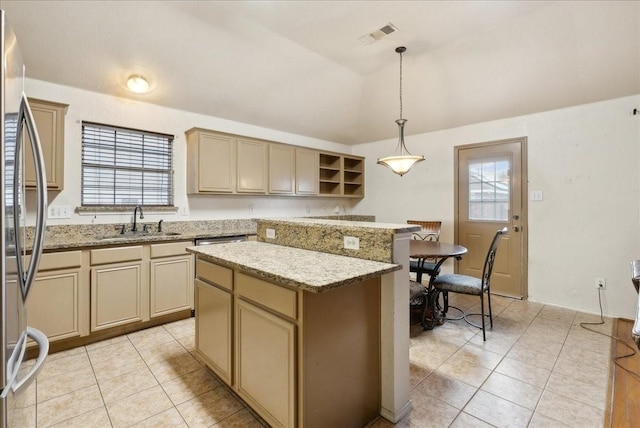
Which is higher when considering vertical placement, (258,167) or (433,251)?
(258,167)

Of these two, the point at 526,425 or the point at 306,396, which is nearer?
the point at 306,396

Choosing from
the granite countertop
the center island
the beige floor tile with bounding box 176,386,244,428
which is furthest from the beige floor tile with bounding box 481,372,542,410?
the beige floor tile with bounding box 176,386,244,428

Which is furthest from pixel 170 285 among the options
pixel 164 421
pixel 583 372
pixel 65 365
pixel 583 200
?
pixel 583 200

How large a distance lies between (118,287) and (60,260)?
1.64 ft

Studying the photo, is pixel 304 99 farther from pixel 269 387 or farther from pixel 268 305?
pixel 269 387

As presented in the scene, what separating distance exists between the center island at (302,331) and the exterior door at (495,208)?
3.07 metres

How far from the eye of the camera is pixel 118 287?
110 inches

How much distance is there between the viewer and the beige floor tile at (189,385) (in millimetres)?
1948

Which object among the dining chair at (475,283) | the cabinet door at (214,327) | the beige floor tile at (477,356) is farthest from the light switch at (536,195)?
the cabinet door at (214,327)

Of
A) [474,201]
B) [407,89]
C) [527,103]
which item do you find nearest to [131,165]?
[407,89]

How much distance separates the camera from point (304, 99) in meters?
4.28

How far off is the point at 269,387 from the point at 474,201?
3.79m

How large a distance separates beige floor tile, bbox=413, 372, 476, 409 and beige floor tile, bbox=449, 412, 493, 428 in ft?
0.29

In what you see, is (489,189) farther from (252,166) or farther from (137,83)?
(137,83)
